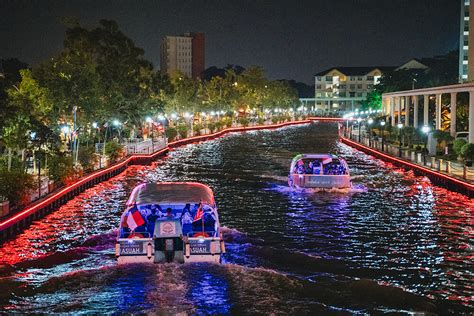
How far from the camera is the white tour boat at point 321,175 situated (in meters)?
37.2

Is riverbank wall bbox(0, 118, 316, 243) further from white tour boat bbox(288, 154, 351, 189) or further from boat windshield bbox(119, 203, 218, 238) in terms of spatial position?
white tour boat bbox(288, 154, 351, 189)

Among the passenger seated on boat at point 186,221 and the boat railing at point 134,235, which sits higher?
the passenger seated on boat at point 186,221

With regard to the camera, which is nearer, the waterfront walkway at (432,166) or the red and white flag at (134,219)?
the red and white flag at (134,219)

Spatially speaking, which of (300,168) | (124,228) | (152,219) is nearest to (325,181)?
(300,168)

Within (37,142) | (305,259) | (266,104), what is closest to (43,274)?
(305,259)

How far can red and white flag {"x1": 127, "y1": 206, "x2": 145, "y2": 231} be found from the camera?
20.4 metres

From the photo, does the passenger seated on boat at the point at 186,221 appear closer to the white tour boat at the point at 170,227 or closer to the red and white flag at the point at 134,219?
the white tour boat at the point at 170,227

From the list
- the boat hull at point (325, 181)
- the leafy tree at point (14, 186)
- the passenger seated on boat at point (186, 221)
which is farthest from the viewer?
the boat hull at point (325, 181)

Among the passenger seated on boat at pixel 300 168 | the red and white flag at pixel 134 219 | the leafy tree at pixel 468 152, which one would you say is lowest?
the red and white flag at pixel 134 219

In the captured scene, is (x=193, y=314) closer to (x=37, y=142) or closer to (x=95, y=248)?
(x=95, y=248)

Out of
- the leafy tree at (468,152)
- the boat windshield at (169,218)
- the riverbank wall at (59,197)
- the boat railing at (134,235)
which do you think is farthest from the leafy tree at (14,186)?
the leafy tree at (468,152)

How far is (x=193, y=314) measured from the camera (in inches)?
653

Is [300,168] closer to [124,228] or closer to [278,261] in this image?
[278,261]

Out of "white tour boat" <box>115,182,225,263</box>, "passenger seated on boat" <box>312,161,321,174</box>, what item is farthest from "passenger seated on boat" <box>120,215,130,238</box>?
"passenger seated on boat" <box>312,161,321,174</box>
